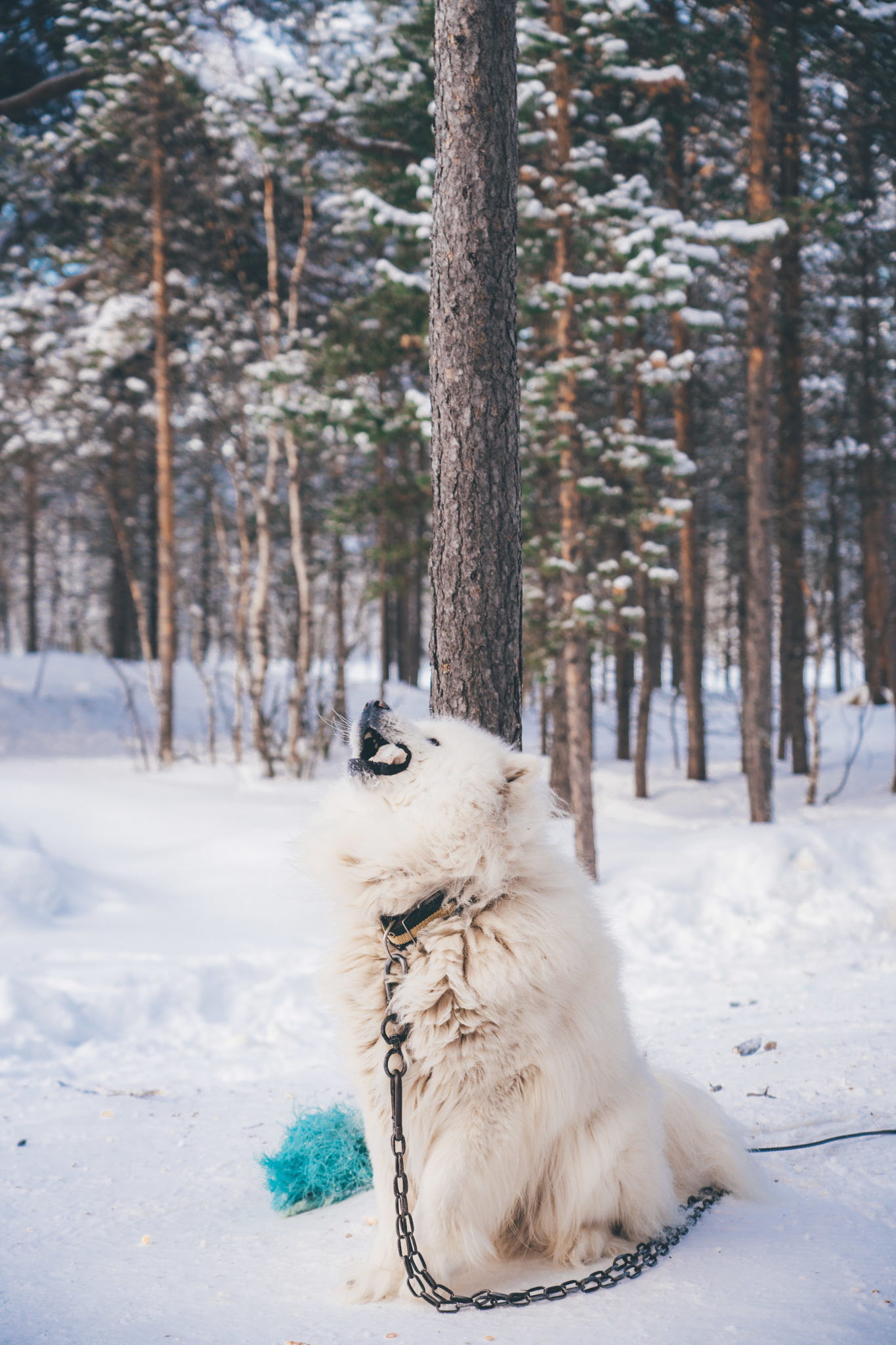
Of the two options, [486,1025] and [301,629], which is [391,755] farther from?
[301,629]

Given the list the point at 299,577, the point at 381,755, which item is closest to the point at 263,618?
the point at 299,577

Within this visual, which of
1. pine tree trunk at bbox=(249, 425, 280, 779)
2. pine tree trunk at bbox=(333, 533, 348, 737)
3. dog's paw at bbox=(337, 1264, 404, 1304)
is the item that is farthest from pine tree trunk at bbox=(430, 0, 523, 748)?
pine tree trunk at bbox=(333, 533, 348, 737)

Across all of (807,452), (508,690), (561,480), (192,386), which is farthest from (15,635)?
(508,690)

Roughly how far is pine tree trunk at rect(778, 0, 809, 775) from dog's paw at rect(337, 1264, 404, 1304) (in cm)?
1058

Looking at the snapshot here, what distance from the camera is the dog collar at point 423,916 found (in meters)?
2.16

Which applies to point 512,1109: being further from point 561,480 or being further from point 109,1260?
point 561,480

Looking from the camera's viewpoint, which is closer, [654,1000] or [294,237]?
[654,1000]

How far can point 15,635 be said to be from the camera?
154 ft

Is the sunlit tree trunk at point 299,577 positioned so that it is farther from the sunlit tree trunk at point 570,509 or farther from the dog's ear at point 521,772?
the dog's ear at point 521,772

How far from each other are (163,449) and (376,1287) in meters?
13.4

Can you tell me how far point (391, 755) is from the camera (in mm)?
2230

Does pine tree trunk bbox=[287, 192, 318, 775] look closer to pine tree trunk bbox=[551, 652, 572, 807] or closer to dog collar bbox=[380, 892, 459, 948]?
pine tree trunk bbox=[551, 652, 572, 807]

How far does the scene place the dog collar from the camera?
7.09 feet

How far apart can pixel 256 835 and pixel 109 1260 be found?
575 centimetres
